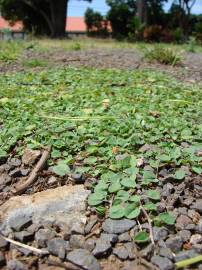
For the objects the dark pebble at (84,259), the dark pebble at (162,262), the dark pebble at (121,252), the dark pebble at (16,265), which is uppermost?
the dark pebble at (162,262)

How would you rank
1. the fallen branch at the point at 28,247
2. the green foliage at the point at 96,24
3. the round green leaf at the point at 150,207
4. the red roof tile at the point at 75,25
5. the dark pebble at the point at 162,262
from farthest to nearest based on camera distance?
the red roof tile at the point at 75,25 < the green foliage at the point at 96,24 < the round green leaf at the point at 150,207 < the fallen branch at the point at 28,247 < the dark pebble at the point at 162,262

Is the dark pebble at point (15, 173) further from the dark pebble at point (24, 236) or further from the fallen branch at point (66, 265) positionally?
the fallen branch at point (66, 265)

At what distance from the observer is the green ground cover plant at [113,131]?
2.12m

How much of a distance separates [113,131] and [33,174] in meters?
0.68

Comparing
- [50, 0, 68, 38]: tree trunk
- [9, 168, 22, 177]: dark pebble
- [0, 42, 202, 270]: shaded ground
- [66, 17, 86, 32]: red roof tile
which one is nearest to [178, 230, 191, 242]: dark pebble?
[0, 42, 202, 270]: shaded ground

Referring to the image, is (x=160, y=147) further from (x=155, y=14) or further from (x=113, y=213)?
(x=155, y=14)

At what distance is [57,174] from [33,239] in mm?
552

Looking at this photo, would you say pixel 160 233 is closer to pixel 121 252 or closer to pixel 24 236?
pixel 121 252

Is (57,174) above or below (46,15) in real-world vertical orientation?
above

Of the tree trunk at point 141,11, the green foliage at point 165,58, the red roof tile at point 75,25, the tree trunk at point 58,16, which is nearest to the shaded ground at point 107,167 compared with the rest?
the green foliage at point 165,58

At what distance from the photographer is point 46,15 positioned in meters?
24.4

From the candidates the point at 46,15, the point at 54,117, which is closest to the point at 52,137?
the point at 54,117

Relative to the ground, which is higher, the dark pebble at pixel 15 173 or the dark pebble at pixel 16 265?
the dark pebble at pixel 16 265

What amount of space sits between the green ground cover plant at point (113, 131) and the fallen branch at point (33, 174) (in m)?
0.05
